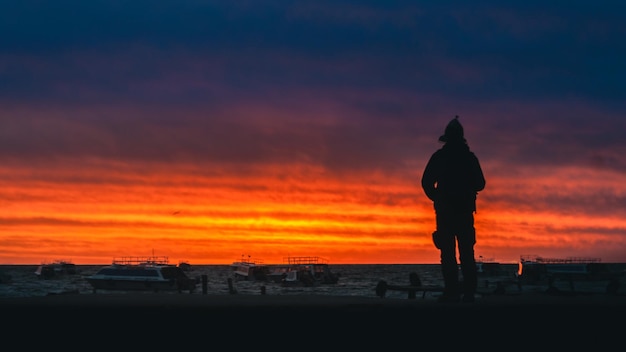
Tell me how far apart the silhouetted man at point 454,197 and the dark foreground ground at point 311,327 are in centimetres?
420

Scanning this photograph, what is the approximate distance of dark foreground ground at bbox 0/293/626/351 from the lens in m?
9.49

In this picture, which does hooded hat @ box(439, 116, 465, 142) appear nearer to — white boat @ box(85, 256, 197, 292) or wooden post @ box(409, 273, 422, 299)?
wooden post @ box(409, 273, 422, 299)

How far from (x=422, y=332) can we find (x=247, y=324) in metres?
2.31

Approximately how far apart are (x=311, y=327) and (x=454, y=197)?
684cm

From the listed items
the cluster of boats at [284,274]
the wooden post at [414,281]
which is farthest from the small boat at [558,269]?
the wooden post at [414,281]

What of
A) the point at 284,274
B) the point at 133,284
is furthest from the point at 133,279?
the point at 284,274

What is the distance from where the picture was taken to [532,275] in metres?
159

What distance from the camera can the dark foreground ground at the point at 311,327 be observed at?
9.49m

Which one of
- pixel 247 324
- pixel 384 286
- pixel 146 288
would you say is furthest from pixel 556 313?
pixel 146 288

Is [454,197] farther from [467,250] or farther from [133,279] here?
[133,279]

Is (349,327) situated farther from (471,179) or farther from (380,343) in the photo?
(471,179)

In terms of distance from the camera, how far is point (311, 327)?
10.4 meters

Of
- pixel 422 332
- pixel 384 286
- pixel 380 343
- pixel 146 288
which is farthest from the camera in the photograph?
pixel 146 288

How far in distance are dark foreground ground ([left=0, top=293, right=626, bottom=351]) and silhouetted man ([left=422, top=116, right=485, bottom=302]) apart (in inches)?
165
